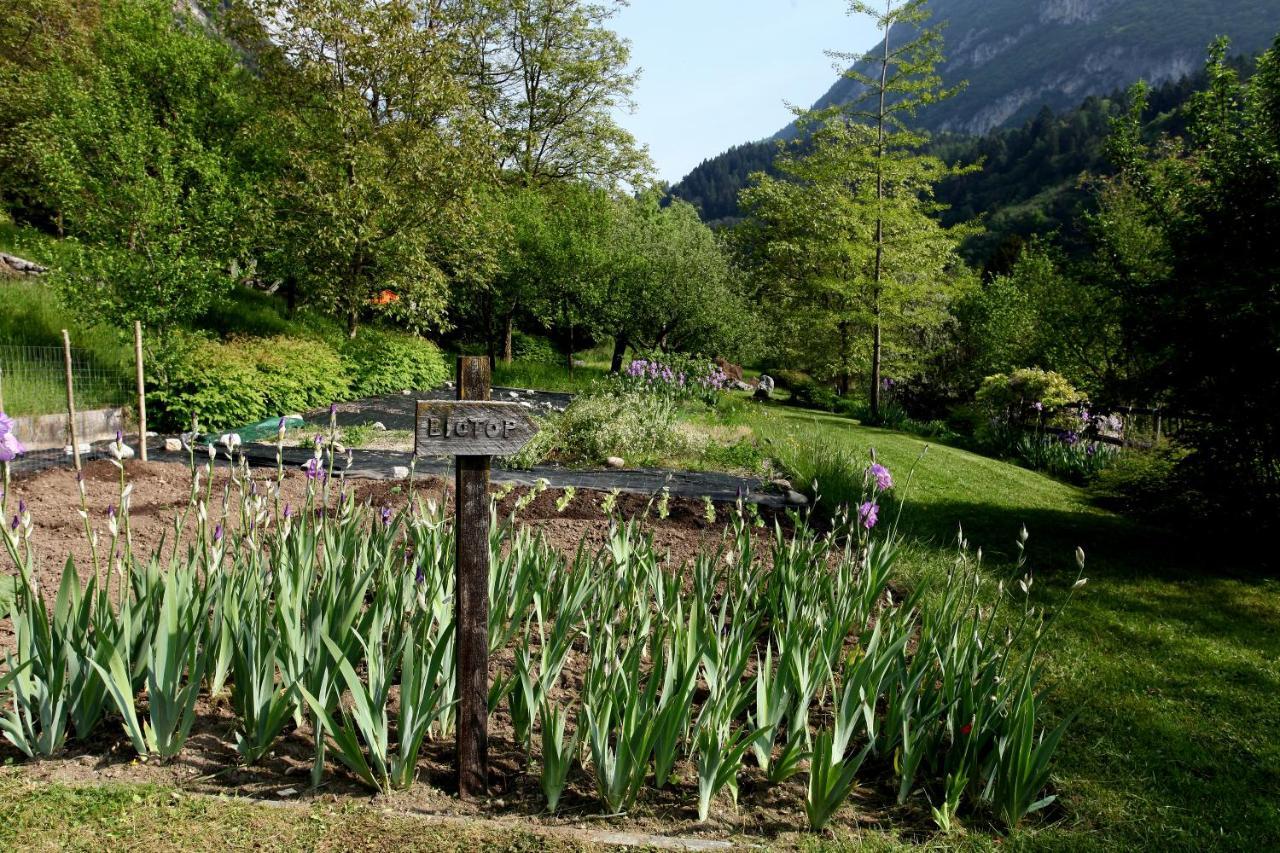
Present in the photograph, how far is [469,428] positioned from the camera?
214cm

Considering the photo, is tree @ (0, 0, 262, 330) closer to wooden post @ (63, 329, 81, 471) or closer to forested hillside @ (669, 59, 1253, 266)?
wooden post @ (63, 329, 81, 471)

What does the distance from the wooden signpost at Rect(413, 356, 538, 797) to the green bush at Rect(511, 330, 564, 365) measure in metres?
21.4

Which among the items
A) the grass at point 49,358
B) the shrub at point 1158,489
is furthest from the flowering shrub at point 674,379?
the grass at point 49,358

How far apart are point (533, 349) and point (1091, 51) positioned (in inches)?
7411

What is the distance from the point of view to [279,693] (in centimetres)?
213

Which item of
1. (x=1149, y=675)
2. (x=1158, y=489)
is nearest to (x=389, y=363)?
(x=1158, y=489)

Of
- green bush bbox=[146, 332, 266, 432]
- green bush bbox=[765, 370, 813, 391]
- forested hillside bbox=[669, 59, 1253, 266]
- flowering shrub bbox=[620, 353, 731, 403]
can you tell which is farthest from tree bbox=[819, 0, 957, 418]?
forested hillside bbox=[669, 59, 1253, 266]

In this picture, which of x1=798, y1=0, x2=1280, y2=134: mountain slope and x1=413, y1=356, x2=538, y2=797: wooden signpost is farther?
x1=798, y1=0, x2=1280, y2=134: mountain slope

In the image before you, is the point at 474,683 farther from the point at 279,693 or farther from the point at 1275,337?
the point at 1275,337

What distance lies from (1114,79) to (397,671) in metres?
193

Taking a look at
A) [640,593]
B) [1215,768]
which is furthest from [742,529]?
[1215,768]

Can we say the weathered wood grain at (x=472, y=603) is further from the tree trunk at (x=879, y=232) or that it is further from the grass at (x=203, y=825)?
the tree trunk at (x=879, y=232)

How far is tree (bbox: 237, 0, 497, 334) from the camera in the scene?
14.2 metres

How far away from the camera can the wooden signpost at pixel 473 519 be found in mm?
2141
